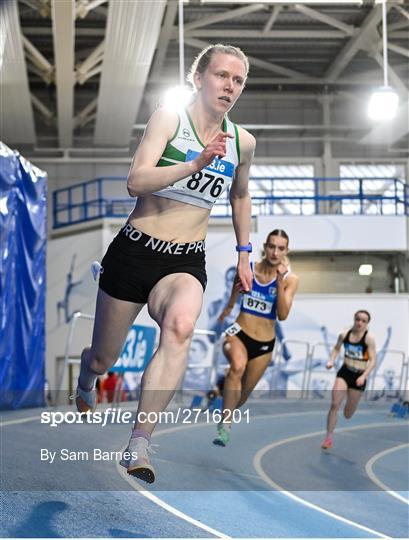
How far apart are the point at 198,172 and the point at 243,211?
0.65 meters

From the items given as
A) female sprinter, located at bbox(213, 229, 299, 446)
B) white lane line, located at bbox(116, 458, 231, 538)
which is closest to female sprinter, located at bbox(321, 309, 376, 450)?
female sprinter, located at bbox(213, 229, 299, 446)

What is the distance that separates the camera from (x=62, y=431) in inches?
343

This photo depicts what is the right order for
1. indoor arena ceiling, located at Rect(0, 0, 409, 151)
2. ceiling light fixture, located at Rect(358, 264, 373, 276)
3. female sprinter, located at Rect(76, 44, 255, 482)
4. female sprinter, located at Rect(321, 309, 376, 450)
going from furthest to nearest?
ceiling light fixture, located at Rect(358, 264, 373, 276) < indoor arena ceiling, located at Rect(0, 0, 409, 151) < female sprinter, located at Rect(321, 309, 376, 450) < female sprinter, located at Rect(76, 44, 255, 482)

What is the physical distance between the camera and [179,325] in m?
3.84

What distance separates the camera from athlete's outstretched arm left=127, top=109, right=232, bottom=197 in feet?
11.5

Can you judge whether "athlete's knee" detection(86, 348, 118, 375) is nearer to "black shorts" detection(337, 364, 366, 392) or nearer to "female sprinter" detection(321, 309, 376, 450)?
"female sprinter" detection(321, 309, 376, 450)

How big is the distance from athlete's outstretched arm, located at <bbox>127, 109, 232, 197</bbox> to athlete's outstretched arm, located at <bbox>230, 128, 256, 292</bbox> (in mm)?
528

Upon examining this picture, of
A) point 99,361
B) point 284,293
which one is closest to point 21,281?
point 284,293

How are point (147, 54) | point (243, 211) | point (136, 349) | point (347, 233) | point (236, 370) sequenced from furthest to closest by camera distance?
point (347, 233) → point (147, 54) → point (136, 349) → point (236, 370) → point (243, 211)

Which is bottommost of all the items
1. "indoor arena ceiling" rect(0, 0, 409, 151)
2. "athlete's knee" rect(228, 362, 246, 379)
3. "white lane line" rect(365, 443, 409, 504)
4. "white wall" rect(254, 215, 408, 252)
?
"white lane line" rect(365, 443, 409, 504)

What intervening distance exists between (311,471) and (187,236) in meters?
5.45

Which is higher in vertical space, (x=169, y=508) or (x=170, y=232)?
(x=170, y=232)

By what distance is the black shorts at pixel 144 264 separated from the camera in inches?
161

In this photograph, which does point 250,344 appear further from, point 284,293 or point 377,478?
point 377,478
